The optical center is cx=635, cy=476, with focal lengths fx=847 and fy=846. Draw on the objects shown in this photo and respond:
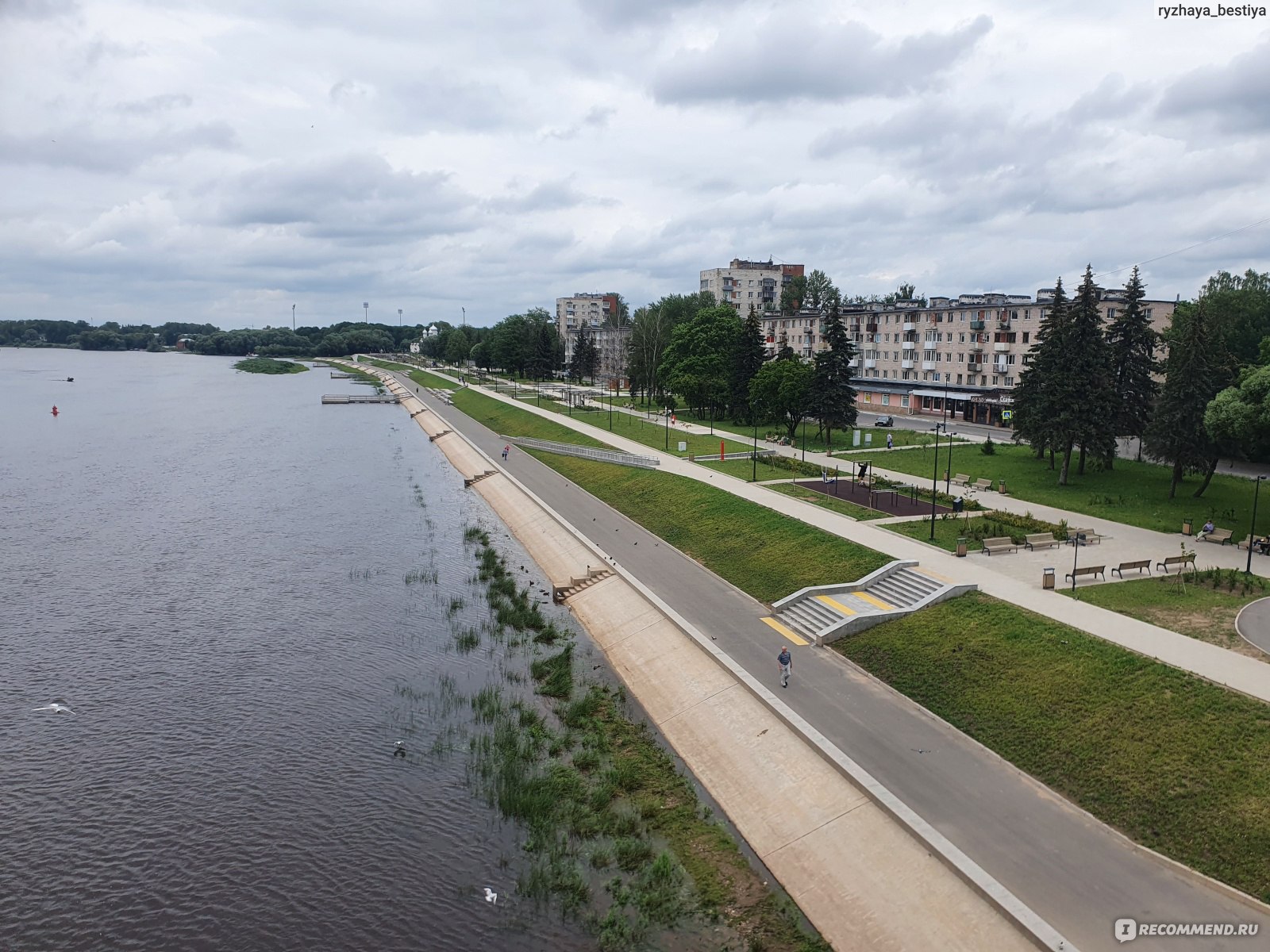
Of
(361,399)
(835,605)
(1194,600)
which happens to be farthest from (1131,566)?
(361,399)

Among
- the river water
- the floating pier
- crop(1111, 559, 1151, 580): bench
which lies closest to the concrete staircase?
crop(1111, 559, 1151, 580): bench

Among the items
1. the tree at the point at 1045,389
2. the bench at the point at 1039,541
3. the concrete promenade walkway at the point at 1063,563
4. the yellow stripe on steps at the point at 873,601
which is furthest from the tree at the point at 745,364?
the yellow stripe on steps at the point at 873,601

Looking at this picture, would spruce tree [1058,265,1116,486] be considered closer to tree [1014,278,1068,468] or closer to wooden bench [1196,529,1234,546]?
tree [1014,278,1068,468]

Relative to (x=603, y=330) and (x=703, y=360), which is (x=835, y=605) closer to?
(x=703, y=360)

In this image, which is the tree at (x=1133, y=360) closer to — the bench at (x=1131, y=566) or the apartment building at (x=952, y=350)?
the apartment building at (x=952, y=350)

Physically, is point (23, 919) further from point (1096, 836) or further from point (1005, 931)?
point (1096, 836)
